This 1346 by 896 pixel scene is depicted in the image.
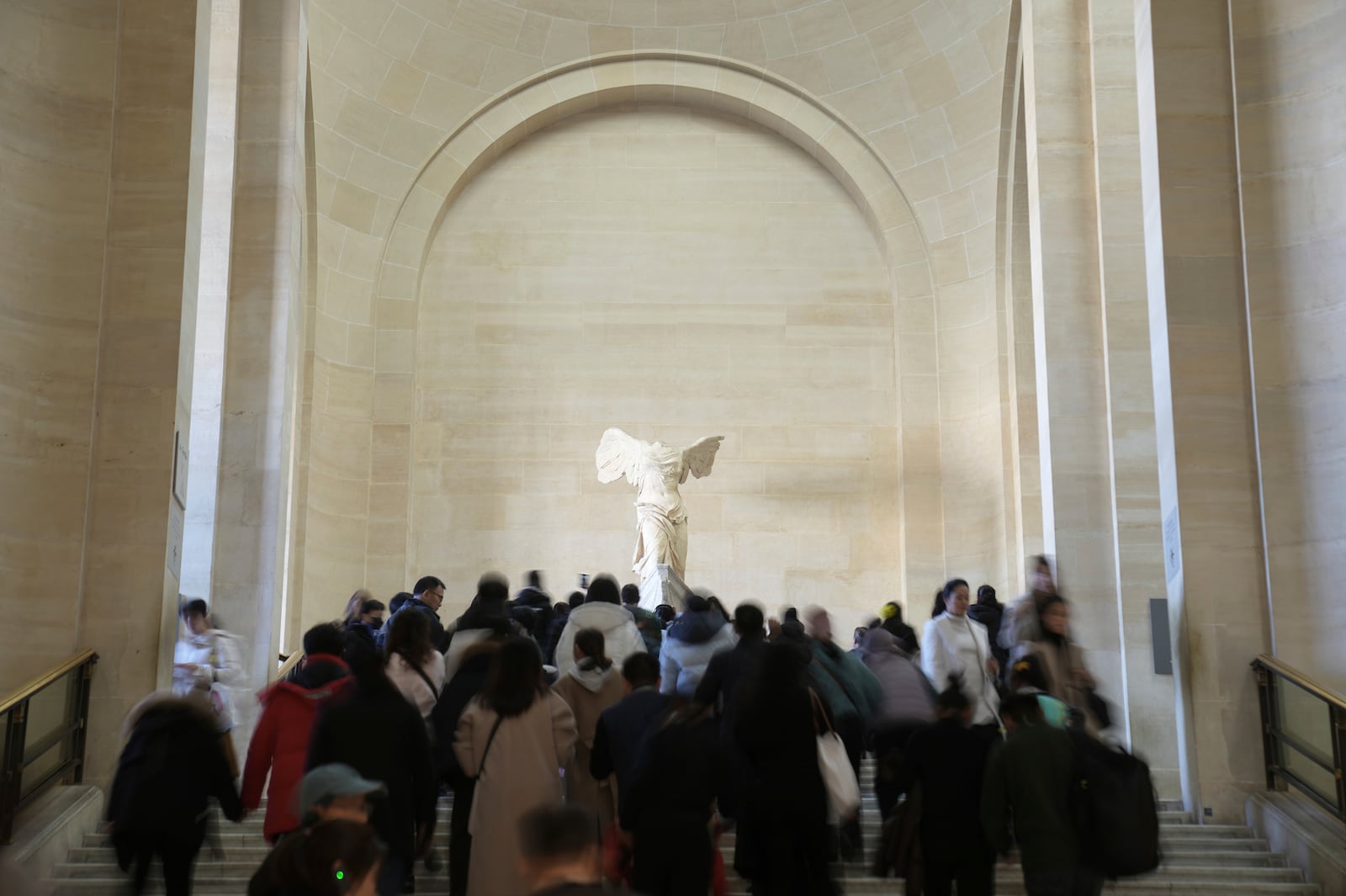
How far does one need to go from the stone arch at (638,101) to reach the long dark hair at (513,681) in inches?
510

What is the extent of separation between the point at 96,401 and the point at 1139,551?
7761 mm

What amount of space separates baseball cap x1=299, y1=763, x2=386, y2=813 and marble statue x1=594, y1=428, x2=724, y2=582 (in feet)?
38.2

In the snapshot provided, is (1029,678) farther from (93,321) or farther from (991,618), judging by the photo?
(93,321)

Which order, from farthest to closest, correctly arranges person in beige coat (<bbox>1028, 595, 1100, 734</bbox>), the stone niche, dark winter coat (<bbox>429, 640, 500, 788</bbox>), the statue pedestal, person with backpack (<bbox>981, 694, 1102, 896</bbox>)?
the stone niche
the statue pedestal
person in beige coat (<bbox>1028, 595, 1100, 734</bbox>)
dark winter coat (<bbox>429, 640, 500, 788</bbox>)
person with backpack (<bbox>981, 694, 1102, 896</bbox>)

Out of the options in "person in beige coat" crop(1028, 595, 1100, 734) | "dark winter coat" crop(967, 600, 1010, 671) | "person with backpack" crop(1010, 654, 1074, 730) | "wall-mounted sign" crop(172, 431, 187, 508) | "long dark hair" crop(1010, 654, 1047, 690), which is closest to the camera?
"person with backpack" crop(1010, 654, 1074, 730)

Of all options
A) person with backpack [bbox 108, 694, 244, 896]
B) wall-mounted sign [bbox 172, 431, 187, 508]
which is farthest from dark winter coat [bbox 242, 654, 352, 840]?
wall-mounted sign [bbox 172, 431, 187, 508]

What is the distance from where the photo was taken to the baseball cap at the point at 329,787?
16.7 feet

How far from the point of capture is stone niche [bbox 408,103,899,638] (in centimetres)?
1933

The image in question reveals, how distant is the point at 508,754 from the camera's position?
21.8 feet

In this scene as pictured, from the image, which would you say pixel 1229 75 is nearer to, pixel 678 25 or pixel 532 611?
pixel 532 611

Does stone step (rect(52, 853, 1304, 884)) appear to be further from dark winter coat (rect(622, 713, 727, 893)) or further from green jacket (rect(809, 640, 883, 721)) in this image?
dark winter coat (rect(622, 713, 727, 893))

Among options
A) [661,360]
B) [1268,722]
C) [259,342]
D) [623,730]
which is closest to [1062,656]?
[1268,722]

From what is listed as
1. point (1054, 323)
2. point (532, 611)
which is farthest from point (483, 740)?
point (1054, 323)

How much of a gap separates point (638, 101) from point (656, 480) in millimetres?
5998
